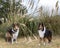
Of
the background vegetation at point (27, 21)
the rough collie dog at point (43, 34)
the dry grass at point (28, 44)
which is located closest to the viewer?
the dry grass at point (28, 44)

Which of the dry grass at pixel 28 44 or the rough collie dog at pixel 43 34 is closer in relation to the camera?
the dry grass at pixel 28 44

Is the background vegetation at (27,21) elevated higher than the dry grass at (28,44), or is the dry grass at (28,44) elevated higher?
the background vegetation at (27,21)

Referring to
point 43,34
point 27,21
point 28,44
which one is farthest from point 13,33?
point 27,21

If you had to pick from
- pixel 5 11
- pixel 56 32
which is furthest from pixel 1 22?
pixel 56 32

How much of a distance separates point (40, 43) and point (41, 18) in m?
1.80

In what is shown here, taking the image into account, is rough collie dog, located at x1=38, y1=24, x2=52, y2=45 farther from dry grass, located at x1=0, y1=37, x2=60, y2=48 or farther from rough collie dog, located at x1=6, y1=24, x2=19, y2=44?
rough collie dog, located at x1=6, y1=24, x2=19, y2=44

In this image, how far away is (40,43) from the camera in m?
9.30

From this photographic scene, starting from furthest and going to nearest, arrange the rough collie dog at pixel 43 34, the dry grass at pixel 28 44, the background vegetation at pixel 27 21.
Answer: the background vegetation at pixel 27 21 → the rough collie dog at pixel 43 34 → the dry grass at pixel 28 44

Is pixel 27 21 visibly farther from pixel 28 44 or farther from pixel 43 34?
pixel 28 44

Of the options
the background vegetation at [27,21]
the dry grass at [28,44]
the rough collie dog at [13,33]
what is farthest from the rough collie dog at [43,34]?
the background vegetation at [27,21]

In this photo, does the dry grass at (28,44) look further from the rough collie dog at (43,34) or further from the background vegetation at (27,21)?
the background vegetation at (27,21)

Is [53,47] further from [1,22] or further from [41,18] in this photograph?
[1,22]

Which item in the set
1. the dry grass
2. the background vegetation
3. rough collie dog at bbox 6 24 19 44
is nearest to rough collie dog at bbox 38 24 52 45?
the dry grass

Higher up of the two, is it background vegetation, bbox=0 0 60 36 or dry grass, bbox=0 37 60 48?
background vegetation, bbox=0 0 60 36
